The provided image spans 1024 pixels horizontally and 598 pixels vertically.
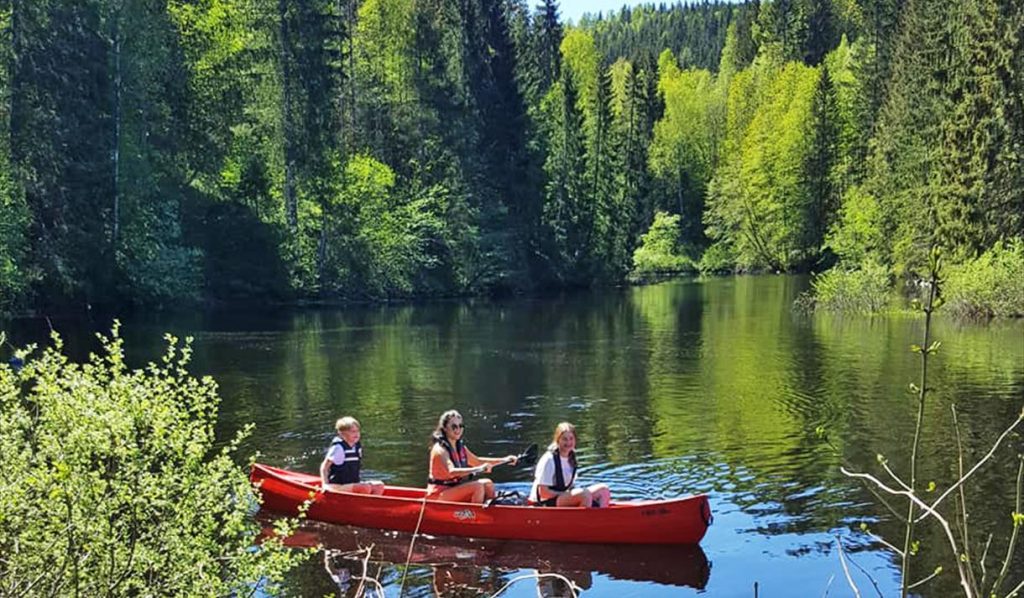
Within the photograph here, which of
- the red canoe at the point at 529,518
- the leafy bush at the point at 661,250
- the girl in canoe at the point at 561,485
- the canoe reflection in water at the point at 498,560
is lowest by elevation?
the canoe reflection in water at the point at 498,560

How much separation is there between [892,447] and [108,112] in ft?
90.7

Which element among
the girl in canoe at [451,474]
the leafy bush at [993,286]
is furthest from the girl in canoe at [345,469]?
the leafy bush at [993,286]

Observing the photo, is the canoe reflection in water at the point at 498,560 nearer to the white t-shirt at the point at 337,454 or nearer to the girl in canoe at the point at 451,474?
the girl in canoe at the point at 451,474

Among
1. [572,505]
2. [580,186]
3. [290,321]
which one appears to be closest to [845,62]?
[580,186]

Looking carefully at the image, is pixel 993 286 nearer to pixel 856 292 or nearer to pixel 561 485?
pixel 856 292

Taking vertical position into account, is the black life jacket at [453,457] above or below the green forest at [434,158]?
below

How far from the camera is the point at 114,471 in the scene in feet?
18.9

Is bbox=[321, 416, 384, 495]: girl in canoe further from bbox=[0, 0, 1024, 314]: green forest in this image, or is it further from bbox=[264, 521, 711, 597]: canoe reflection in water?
bbox=[0, 0, 1024, 314]: green forest

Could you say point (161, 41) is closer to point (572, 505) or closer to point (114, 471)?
point (572, 505)

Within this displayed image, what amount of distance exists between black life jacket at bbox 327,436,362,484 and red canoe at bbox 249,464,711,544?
26cm

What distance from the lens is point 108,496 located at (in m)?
5.35

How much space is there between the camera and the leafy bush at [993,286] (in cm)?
3222

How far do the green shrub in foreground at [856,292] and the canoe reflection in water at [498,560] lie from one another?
2798 centimetres

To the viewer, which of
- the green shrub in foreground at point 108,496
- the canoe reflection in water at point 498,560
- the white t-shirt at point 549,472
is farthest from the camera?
the white t-shirt at point 549,472
